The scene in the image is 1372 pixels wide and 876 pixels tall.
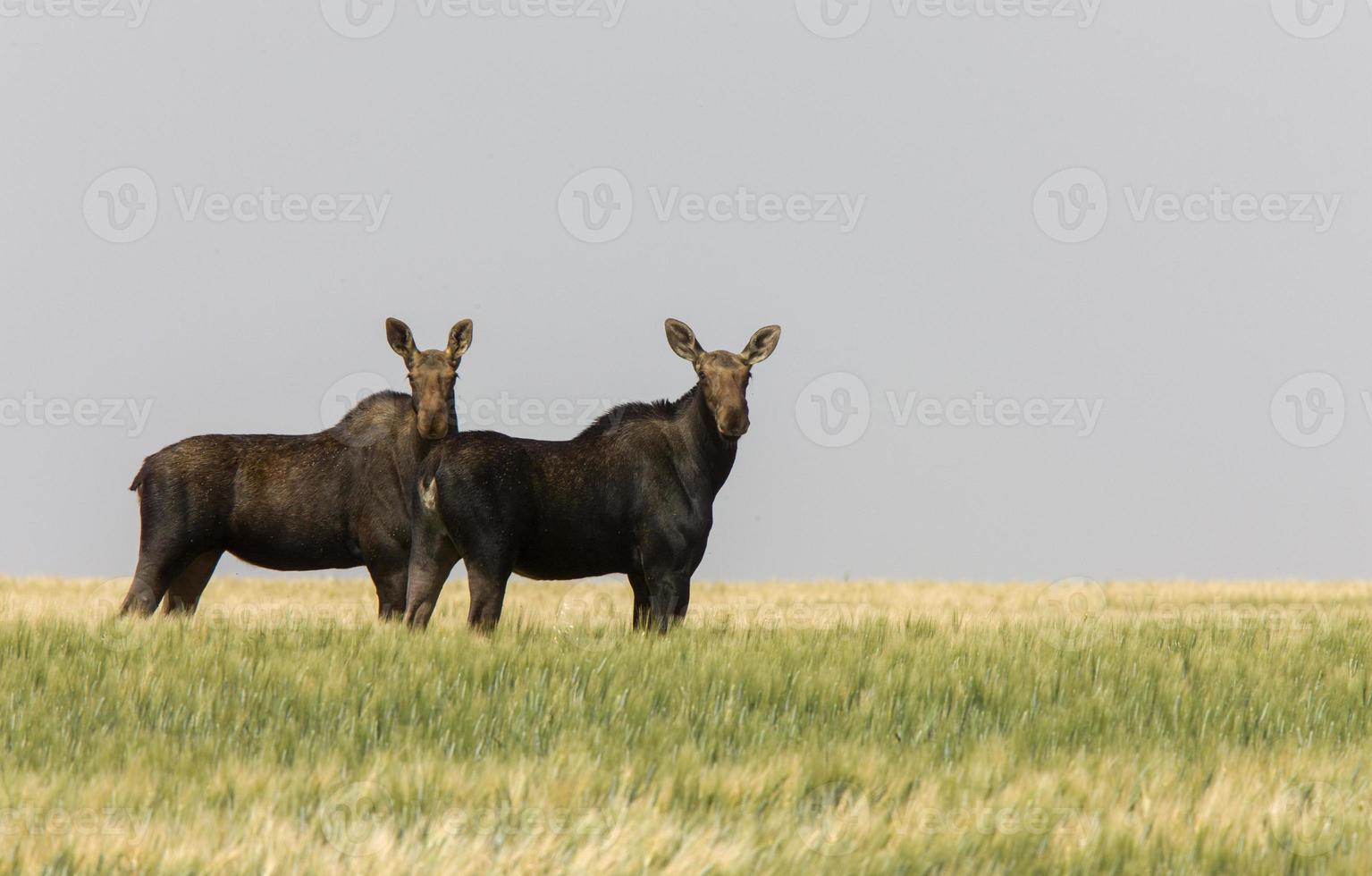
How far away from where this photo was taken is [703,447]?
377 inches

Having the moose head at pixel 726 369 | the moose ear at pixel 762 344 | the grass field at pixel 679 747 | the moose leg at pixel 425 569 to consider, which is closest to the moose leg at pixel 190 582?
the grass field at pixel 679 747

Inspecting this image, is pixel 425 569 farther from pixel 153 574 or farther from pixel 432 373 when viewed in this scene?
pixel 153 574

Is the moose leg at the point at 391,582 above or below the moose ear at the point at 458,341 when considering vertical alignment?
below

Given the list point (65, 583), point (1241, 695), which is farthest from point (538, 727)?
point (65, 583)

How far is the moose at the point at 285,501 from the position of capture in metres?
10.4

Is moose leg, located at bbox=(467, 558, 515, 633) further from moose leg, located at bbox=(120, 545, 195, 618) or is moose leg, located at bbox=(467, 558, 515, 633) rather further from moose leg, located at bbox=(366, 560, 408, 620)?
moose leg, located at bbox=(120, 545, 195, 618)

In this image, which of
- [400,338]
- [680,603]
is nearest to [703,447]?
[680,603]

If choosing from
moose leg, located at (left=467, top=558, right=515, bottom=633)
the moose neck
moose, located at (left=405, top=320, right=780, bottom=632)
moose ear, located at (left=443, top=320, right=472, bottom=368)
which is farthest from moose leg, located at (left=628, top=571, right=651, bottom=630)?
moose ear, located at (left=443, top=320, right=472, bottom=368)

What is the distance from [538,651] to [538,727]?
132 cm

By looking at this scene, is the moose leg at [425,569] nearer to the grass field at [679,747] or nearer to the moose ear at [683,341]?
the grass field at [679,747]

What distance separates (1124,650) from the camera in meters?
8.68

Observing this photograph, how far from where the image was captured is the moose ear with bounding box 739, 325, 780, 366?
960cm

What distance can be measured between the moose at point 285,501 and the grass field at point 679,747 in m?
0.93

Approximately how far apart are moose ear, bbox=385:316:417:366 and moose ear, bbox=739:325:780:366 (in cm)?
252
